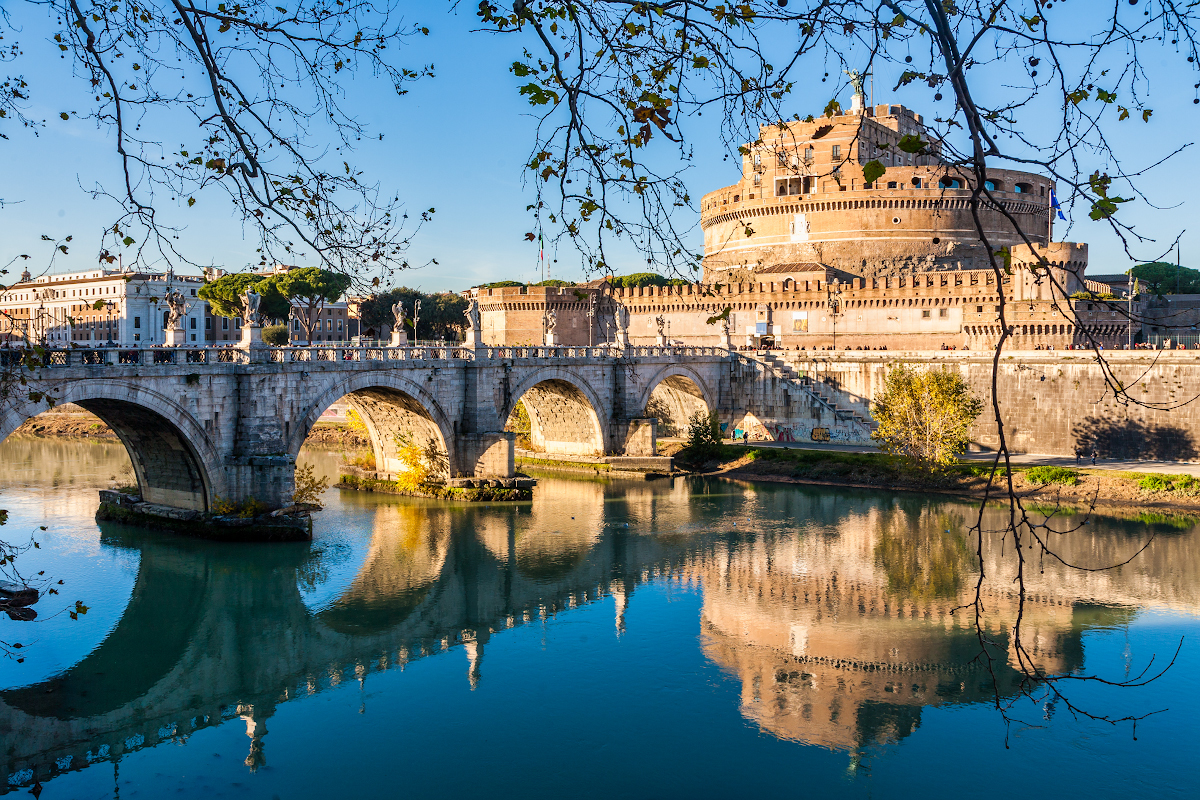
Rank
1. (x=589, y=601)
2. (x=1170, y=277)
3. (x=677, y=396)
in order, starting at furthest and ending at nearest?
(x=1170, y=277) < (x=677, y=396) < (x=589, y=601)

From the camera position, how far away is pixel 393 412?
2952 centimetres

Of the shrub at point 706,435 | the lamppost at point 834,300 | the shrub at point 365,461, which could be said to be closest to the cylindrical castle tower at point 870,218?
the lamppost at point 834,300

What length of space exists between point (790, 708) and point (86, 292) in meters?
41.8

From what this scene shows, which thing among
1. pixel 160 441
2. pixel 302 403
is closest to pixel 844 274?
pixel 302 403

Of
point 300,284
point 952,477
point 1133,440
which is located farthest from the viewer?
point 300,284

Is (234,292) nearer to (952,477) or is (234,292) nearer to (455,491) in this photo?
(455,491)

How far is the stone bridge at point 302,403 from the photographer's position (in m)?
20.2

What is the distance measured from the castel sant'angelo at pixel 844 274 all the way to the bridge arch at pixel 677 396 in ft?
11.4

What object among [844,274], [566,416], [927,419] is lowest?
[927,419]

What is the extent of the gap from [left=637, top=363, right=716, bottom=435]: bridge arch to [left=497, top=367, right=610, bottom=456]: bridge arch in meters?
2.11

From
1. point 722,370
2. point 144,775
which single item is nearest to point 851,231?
point 722,370

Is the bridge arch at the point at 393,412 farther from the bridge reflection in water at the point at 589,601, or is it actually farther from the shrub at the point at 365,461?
the bridge reflection in water at the point at 589,601

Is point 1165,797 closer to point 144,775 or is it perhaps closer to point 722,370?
point 144,775

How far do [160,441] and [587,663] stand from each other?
12.6 meters
